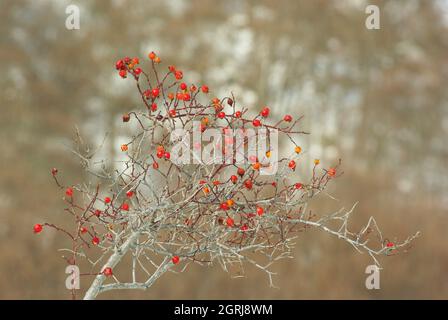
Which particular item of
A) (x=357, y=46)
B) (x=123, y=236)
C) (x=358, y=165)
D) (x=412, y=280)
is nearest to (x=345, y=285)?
(x=412, y=280)

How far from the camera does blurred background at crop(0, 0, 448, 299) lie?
10344 millimetres

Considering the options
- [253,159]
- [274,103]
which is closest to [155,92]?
[253,159]

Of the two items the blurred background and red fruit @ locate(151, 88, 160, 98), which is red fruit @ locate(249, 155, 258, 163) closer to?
red fruit @ locate(151, 88, 160, 98)

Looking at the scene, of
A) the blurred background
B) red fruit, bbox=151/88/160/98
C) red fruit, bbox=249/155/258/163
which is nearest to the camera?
Result: red fruit, bbox=249/155/258/163

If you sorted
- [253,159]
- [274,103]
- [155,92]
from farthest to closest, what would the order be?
1. [274,103]
2. [155,92]
3. [253,159]

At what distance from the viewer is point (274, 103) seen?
11.9 metres

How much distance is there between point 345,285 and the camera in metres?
10.4

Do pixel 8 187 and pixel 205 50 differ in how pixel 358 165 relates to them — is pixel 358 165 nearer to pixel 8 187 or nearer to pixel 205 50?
pixel 205 50

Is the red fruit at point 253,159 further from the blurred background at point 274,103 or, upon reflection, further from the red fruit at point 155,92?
the blurred background at point 274,103

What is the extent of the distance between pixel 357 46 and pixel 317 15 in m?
1.07

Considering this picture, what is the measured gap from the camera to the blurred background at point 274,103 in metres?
10.3

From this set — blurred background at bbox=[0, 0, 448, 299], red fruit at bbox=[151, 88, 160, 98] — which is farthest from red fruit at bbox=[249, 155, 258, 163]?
blurred background at bbox=[0, 0, 448, 299]

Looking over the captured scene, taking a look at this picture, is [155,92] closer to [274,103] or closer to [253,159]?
[253,159]

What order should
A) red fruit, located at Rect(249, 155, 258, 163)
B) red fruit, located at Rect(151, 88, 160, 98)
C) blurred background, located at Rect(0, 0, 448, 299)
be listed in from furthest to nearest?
blurred background, located at Rect(0, 0, 448, 299)
red fruit, located at Rect(151, 88, 160, 98)
red fruit, located at Rect(249, 155, 258, 163)
